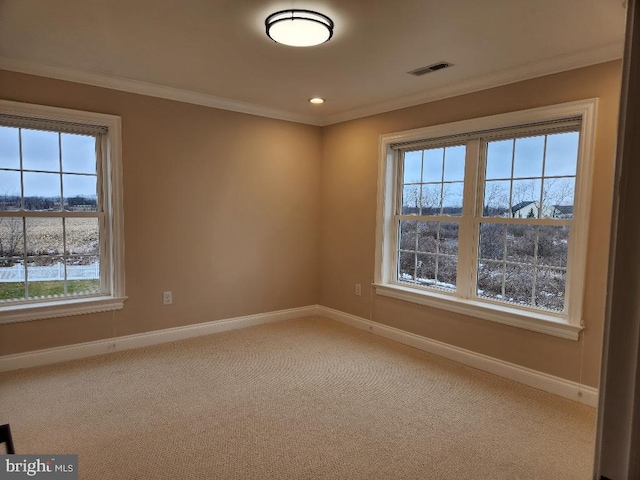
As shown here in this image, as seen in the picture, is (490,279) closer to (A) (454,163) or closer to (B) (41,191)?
(A) (454,163)

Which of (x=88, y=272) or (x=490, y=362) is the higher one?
(x=88, y=272)

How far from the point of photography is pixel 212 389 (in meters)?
2.97

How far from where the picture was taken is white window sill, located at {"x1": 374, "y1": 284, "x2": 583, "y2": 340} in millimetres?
2963

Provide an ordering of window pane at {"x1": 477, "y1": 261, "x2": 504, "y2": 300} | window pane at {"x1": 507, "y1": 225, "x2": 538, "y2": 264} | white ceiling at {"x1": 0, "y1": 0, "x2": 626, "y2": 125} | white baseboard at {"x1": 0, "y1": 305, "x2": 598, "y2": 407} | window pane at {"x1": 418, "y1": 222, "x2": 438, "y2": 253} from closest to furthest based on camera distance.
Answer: white ceiling at {"x1": 0, "y1": 0, "x2": 626, "y2": 125}, white baseboard at {"x1": 0, "y1": 305, "x2": 598, "y2": 407}, window pane at {"x1": 507, "y1": 225, "x2": 538, "y2": 264}, window pane at {"x1": 477, "y1": 261, "x2": 504, "y2": 300}, window pane at {"x1": 418, "y1": 222, "x2": 438, "y2": 253}

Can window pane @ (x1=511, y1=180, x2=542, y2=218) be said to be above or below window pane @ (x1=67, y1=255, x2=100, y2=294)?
above

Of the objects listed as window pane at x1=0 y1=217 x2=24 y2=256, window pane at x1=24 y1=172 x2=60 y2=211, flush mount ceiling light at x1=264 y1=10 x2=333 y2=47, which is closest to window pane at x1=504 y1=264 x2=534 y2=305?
flush mount ceiling light at x1=264 y1=10 x2=333 y2=47

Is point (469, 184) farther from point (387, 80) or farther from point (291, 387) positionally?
point (291, 387)

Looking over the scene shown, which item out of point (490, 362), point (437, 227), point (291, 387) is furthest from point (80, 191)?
point (490, 362)

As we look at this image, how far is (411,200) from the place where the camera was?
418 cm

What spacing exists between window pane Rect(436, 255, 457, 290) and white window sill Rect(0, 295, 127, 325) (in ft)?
9.80

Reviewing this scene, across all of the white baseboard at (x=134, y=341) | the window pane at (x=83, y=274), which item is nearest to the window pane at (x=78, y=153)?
the window pane at (x=83, y=274)

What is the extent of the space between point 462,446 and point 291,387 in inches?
49.8

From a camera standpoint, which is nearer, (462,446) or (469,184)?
(462,446)

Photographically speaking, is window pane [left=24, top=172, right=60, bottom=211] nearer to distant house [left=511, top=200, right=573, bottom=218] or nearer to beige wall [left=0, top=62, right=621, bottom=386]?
beige wall [left=0, top=62, right=621, bottom=386]
